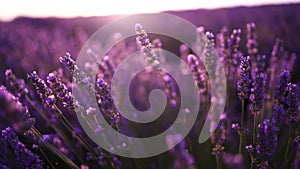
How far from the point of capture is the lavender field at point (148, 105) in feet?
5.15

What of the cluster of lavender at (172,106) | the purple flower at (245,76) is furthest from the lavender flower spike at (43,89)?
the purple flower at (245,76)

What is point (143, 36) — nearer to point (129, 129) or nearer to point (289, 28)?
point (129, 129)

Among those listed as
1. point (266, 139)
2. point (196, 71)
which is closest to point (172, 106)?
point (196, 71)

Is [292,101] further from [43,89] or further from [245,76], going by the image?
[43,89]

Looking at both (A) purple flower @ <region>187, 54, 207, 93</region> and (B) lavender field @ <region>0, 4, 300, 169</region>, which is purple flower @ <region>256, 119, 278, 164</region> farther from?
(A) purple flower @ <region>187, 54, 207, 93</region>

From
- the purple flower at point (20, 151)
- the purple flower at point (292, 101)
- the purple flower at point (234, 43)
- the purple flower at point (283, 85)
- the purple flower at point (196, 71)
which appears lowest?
the purple flower at point (20, 151)

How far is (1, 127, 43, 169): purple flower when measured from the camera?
5.24 feet

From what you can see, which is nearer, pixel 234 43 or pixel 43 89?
pixel 43 89

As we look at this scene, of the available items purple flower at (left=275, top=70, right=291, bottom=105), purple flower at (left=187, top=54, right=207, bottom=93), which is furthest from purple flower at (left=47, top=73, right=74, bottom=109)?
purple flower at (left=275, top=70, right=291, bottom=105)

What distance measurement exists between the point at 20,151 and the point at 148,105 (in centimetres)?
96

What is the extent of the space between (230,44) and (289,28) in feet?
7.17

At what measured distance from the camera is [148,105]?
2.41 meters

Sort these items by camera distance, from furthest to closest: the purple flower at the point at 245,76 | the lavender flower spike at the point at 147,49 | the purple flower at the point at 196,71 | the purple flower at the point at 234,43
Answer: the purple flower at the point at 234,43, the purple flower at the point at 196,71, the lavender flower spike at the point at 147,49, the purple flower at the point at 245,76

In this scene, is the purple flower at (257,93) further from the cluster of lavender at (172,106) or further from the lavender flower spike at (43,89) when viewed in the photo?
the lavender flower spike at (43,89)
